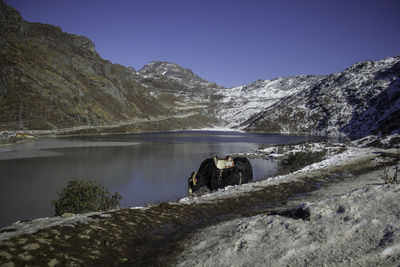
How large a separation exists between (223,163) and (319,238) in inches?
257

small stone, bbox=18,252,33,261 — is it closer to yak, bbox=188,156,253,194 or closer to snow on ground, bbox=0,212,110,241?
snow on ground, bbox=0,212,110,241

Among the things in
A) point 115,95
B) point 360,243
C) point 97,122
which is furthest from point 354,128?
point 360,243

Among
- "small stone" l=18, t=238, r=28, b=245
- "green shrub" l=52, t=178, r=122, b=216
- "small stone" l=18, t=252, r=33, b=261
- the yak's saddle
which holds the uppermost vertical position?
the yak's saddle

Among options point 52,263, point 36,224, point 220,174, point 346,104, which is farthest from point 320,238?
point 346,104

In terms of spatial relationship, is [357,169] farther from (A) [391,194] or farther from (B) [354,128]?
(B) [354,128]

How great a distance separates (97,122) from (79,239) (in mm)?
67136

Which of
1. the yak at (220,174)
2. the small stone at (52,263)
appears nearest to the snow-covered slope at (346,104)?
the yak at (220,174)

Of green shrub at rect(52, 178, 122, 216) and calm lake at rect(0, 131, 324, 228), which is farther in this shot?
calm lake at rect(0, 131, 324, 228)

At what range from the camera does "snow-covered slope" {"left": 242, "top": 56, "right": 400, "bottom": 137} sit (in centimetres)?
6656

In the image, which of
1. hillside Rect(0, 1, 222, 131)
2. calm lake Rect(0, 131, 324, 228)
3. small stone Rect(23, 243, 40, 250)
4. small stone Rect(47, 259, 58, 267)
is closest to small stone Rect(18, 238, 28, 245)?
small stone Rect(23, 243, 40, 250)

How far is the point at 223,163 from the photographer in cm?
1012

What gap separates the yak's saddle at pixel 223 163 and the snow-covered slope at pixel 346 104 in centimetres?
A: 5859

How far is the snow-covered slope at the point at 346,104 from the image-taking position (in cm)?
6656

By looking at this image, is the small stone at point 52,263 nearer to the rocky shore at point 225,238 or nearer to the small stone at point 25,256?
the rocky shore at point 225,238
